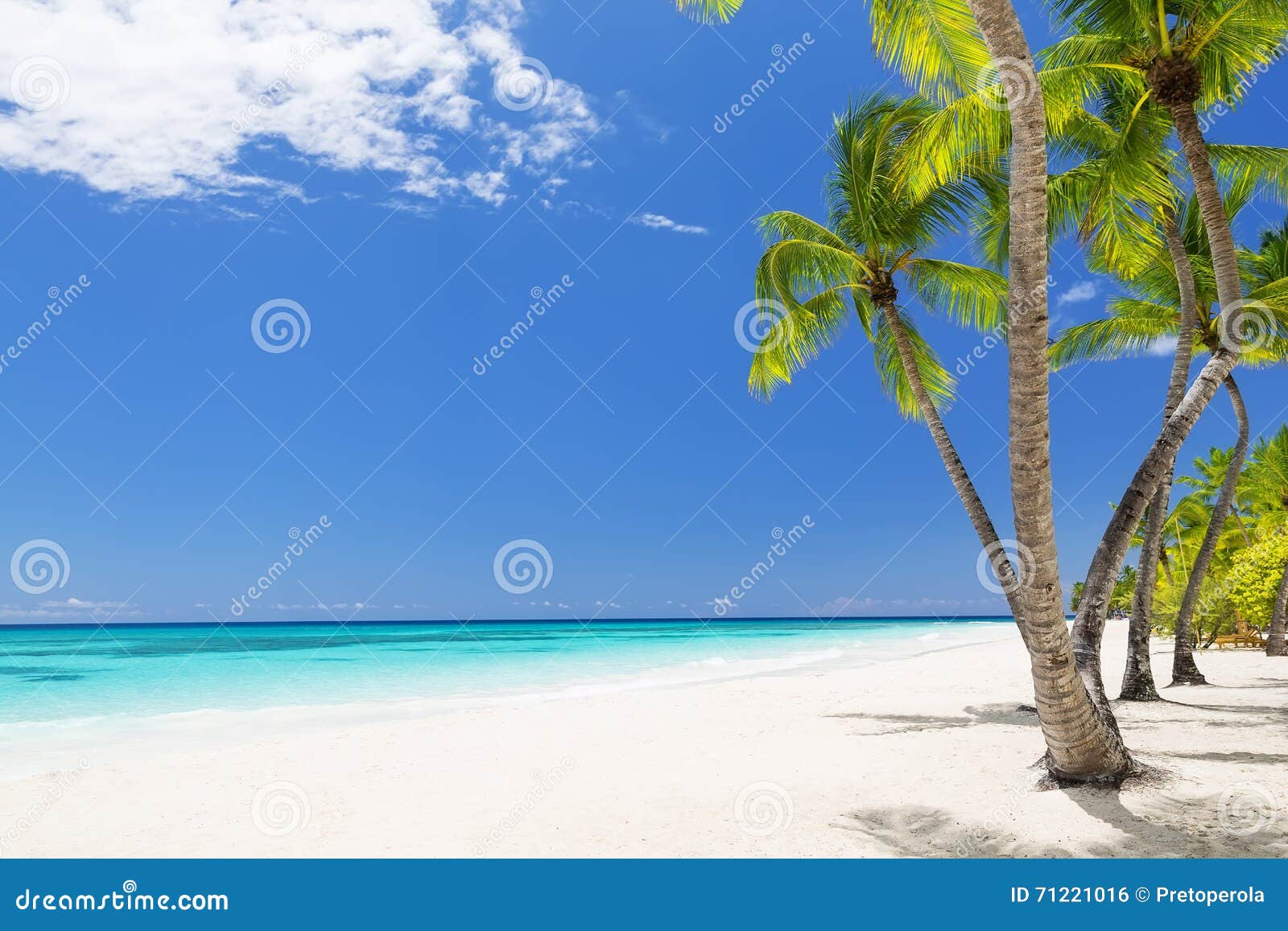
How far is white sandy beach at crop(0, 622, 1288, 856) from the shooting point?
187 inches

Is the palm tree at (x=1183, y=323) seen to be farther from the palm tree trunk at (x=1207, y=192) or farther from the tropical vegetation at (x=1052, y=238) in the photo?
the palm tree trunk at (x=1207, y=192)

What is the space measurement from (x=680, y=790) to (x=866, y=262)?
6.52 meters

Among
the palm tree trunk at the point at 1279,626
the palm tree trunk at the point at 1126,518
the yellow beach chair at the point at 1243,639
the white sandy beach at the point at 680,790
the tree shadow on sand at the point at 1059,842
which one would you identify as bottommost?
the tree shadow on sand at the point at 1059,842

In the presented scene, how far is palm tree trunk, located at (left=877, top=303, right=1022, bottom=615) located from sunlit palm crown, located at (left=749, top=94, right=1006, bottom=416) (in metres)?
0.55

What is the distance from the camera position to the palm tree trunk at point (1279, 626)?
18.2 meters

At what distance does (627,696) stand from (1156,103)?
1235 centimetres

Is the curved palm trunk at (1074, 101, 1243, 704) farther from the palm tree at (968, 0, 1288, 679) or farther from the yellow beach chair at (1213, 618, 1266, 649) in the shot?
the yellow beach chair at (1213, 618, 1266, 649)

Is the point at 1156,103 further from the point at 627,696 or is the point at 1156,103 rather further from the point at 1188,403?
the point at 627,696

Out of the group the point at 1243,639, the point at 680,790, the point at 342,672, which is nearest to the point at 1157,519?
the point at 680,790

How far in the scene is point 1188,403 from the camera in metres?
6.23

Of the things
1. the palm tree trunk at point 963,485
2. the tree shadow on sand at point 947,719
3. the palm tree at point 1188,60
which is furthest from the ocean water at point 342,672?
the palm tree at point 1188,60

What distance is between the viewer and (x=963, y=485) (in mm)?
8250

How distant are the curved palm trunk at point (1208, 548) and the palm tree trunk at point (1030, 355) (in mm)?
8192

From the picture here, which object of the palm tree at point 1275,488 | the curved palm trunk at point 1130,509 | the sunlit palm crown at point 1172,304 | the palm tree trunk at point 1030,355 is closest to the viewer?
the palm tree trunk at point 1030,355
